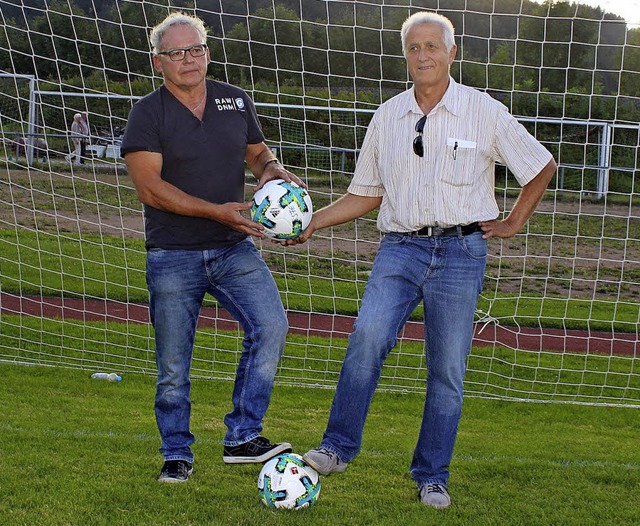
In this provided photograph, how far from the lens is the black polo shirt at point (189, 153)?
4809mm

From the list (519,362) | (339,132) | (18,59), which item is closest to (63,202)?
(339,132)

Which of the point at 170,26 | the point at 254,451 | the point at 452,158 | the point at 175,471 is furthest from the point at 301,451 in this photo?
the point at 170,26

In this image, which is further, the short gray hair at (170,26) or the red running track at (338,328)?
the red running track at (338,328)

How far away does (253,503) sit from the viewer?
15.2 ft

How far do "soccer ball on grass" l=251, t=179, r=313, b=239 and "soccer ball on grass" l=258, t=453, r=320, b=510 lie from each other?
1.14 m

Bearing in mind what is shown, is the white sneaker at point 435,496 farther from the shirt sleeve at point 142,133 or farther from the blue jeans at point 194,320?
the shirt sleeve at point 142,133

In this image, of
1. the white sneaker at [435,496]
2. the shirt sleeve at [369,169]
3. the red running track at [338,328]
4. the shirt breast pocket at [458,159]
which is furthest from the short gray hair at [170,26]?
the red running track at [338,328]

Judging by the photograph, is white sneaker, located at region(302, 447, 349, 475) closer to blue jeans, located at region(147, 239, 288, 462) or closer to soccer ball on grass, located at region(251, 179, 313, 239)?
blue jeans, located at region(147, 239, 288, 462)

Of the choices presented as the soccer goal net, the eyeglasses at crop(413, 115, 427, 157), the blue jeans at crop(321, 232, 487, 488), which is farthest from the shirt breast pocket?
the soccer goal net

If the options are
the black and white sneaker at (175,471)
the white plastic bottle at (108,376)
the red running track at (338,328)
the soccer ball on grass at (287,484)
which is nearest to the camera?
the soccer ball on grass at (287,484)

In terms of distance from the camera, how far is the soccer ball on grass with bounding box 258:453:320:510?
4.49 meters

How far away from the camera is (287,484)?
450 cm

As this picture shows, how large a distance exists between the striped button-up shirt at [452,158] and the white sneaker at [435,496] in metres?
1.21

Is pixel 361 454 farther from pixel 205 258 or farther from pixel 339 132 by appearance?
pixel 339 132
